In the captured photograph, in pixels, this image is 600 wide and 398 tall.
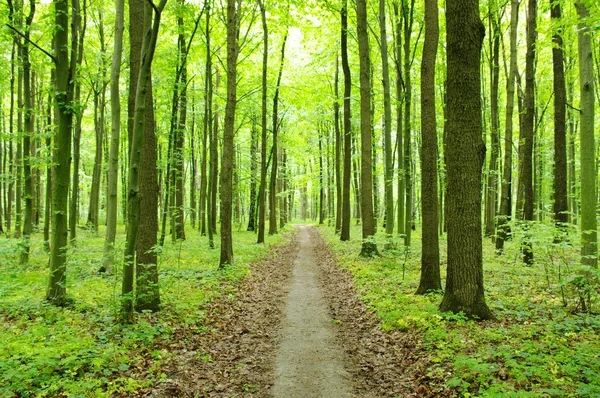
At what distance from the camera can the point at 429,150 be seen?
9.02 metres

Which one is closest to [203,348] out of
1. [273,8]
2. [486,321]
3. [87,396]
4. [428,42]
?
[87,396]

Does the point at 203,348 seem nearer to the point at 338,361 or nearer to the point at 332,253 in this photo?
the point at 338,361

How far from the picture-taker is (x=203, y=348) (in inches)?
248

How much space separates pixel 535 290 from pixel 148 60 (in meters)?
10.0

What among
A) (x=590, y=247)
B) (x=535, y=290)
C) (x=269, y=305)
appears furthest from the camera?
(x=269, y=305)

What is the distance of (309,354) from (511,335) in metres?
3.32

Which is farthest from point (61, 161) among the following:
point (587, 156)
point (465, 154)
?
point (587, 156)

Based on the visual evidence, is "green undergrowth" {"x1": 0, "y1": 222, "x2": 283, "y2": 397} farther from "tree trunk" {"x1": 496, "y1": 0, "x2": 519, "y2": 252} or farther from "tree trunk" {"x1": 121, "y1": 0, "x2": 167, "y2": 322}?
"tree trunk" {"x1": 496, "y1": 0, "x2": 519, "y2": 252}

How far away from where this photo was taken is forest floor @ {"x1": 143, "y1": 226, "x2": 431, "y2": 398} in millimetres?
5012

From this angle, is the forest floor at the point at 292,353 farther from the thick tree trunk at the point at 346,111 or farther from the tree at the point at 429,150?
the thick tree trunk at the point at 346,111

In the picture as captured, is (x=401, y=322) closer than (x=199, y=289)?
Yes

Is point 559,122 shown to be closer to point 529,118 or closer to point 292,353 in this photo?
point 529,118

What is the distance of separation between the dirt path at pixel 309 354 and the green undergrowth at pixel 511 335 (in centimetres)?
120

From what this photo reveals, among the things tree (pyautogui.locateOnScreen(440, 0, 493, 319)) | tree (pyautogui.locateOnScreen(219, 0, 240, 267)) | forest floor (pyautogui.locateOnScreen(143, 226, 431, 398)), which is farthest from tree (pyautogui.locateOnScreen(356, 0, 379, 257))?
tree (pyautogui.locateOnScreen(440, 0, 493, 319))
